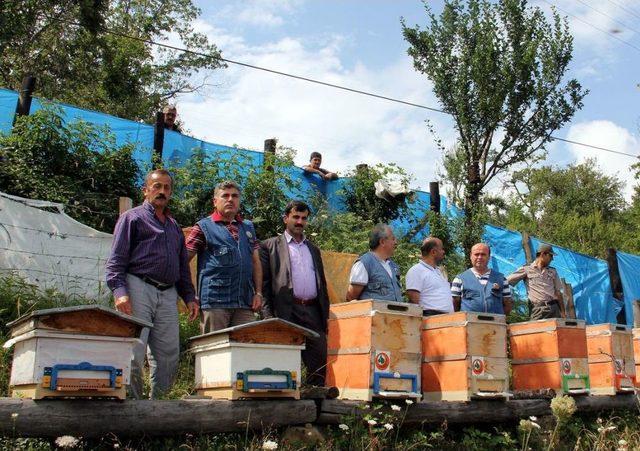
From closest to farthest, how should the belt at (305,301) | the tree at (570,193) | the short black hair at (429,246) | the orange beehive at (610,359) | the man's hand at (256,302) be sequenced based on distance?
the man's hand at (256,302)
the belt at (305,301)
the short black hair at (429,246)
the orange beehive at (610,359)
the tree at (570,193)

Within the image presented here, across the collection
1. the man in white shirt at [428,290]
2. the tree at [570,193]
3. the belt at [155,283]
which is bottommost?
the belt at [155,283]

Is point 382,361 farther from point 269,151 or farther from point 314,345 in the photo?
point 269,151

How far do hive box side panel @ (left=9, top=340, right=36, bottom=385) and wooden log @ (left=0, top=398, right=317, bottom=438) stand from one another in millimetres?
149

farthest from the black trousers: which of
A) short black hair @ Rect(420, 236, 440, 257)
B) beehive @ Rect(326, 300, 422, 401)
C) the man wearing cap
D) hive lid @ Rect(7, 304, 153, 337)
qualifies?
the man wearing cap

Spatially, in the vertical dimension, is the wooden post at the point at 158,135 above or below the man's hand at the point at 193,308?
above

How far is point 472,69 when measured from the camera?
16031mm

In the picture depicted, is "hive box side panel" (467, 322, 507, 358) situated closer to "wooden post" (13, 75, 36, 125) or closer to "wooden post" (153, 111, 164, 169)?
"wooden post" (153, 111, 164, 169)

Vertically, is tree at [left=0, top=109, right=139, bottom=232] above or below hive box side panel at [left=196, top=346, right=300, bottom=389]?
above

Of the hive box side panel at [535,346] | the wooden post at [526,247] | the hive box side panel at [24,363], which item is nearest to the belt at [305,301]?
the hive box side panel at [24,363]

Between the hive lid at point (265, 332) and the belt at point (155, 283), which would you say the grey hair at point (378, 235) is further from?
the belt at point (155, 283)

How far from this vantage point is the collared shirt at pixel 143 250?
187 inches

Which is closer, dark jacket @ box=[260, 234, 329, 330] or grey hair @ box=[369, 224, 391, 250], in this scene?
dark jacket @ box=[260, 234, 329, 330]

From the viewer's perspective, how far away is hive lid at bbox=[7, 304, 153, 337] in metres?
3.90

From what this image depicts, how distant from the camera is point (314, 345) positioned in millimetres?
5977
